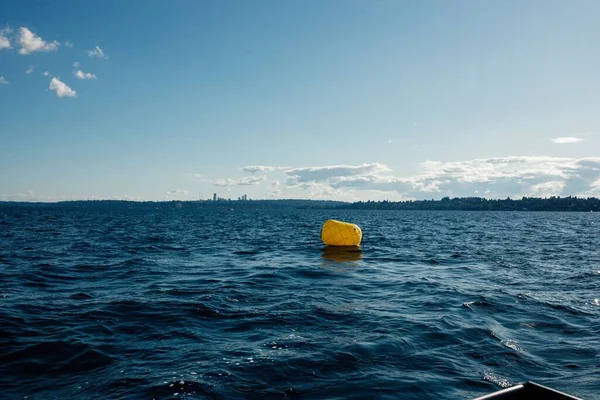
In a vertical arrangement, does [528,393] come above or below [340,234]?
below

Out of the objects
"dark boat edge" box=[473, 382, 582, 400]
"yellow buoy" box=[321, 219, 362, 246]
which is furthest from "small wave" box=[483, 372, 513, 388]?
"yellow buoy" box=[321, 219, 362, 246]

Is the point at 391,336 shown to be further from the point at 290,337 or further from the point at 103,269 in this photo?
the point at 103,269

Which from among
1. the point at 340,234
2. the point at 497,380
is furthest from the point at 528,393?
the point at 340,234

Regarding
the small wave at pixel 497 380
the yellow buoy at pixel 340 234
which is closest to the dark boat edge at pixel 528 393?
the small wave at pixel 497 380

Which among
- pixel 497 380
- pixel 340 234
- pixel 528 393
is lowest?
pixel 497 380

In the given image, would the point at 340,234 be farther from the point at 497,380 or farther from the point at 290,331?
the point at 497,380

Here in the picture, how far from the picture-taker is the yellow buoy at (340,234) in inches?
961

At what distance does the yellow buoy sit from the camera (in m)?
24.4

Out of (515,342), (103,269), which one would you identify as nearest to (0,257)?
(103,269)

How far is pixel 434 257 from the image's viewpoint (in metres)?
22.5

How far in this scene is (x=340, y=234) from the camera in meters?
24.5

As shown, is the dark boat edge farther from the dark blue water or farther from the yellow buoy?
the yellow buoy

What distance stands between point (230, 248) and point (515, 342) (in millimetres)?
19567

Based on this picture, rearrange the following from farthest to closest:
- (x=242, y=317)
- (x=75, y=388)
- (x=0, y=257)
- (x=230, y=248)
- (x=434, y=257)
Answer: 1. (x=230, y=248)
2. (x=434, y=257)
3. (x=0, y=257)
4. (x=242, y=317)
5. (x=75, y=388)
